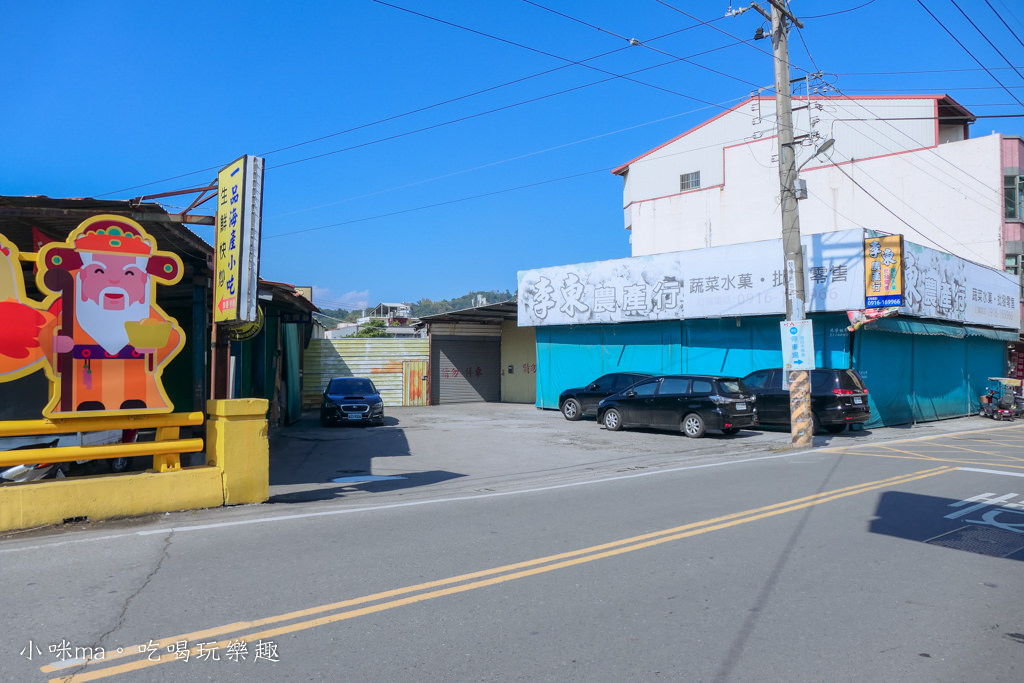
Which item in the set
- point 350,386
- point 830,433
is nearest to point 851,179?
point 830,433

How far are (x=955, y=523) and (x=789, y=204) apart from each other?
9747 millimetres

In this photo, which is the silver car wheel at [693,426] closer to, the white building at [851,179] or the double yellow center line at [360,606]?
the double yellow center line at [360,606]

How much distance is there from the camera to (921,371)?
22.2m

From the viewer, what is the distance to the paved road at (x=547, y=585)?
4.13 metres

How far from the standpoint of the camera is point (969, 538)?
7.05 m

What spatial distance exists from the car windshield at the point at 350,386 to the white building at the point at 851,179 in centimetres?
1599

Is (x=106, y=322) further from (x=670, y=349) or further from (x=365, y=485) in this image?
(x=670, y=349)

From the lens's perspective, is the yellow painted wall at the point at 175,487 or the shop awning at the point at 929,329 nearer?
the yellow painted wall at the point at 175,487

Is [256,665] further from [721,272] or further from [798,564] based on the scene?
[721,272]

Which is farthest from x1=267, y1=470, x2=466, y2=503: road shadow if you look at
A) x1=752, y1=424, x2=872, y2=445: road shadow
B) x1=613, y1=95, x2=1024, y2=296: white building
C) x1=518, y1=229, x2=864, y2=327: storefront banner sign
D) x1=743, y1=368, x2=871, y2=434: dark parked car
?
x1=613, y1=95, x2=1024, y2=296: white building

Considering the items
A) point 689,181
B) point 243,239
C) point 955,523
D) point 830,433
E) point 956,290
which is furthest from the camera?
point 689,181

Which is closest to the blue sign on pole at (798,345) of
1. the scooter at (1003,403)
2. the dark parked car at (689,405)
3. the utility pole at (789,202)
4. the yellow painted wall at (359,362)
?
the utility pole at (789,202)

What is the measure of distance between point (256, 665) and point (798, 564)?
14.2ft

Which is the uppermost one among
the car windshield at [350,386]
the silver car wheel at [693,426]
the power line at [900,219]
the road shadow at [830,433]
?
the power line at [900,219]
